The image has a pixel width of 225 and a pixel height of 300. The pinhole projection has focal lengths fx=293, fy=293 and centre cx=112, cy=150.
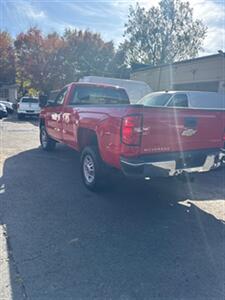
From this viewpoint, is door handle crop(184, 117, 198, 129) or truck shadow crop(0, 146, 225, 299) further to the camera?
door handle crop(184, 117, 198, 129)

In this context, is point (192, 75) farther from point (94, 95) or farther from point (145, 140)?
point (145, 140)

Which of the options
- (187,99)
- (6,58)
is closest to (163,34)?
(6,58)

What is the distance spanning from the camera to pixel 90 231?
3936 mm

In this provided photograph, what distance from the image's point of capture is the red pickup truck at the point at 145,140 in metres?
4.06

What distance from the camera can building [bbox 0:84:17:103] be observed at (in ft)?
131

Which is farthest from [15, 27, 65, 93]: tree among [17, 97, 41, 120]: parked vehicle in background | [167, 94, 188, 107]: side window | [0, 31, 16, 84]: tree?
[167, 94, 188, 107]: side window

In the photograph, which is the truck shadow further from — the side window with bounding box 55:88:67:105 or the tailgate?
the side window with bounding box 55:88:67:105

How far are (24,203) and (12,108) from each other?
24321mm

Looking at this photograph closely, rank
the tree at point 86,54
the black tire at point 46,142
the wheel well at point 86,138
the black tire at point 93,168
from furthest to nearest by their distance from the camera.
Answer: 1. the tree at point 86,54
2. the black tire at point 46,142
3. the wheel well at point 86,138
4. the black tire at point 93,168

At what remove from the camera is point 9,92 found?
40969 millimetres

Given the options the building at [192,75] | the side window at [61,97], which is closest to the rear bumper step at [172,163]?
the side window at [61,97]

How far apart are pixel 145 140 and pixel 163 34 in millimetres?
40918

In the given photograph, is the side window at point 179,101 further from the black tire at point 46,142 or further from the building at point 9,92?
the building at point 9,92

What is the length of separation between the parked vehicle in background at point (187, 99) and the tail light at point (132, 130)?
5359mm
